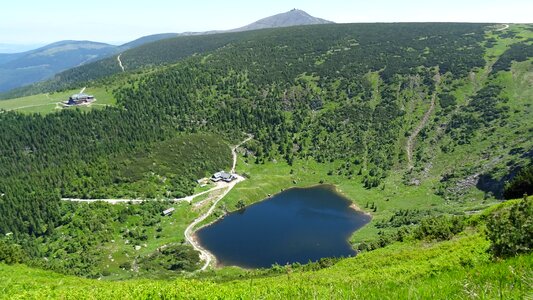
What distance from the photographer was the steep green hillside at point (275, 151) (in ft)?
349

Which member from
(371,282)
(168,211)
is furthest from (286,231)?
(371,282)

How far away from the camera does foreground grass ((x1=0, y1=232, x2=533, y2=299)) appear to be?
12.0 meters

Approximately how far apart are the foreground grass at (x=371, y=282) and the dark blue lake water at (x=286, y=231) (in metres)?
48.0

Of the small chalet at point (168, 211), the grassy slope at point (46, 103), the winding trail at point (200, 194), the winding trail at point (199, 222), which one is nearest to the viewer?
the winding trail at point (199, 222)

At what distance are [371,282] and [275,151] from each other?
14542cm

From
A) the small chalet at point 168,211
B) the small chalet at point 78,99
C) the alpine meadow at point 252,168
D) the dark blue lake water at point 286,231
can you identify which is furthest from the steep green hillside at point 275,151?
the small chalet at point 78,99

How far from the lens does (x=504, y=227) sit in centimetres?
2358

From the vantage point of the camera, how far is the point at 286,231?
11212 centimetres

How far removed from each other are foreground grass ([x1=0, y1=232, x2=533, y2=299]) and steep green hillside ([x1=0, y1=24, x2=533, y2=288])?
48.9 metres

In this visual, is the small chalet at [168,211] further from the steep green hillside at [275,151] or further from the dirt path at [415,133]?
the dirt path at [415,133]

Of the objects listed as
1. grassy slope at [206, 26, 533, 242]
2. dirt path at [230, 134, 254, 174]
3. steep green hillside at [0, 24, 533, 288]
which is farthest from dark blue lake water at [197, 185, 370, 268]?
dirt path at [230, 134, 254, 174]

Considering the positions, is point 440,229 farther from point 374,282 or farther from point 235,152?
point 235,152

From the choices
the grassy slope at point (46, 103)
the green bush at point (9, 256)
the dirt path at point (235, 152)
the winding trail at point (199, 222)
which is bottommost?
the winding trail at point (199, 222)

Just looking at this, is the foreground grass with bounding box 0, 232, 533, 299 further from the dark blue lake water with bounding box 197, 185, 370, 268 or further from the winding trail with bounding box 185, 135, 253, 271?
the dark blue lake water with bounding box 197, 185, 370, 268
